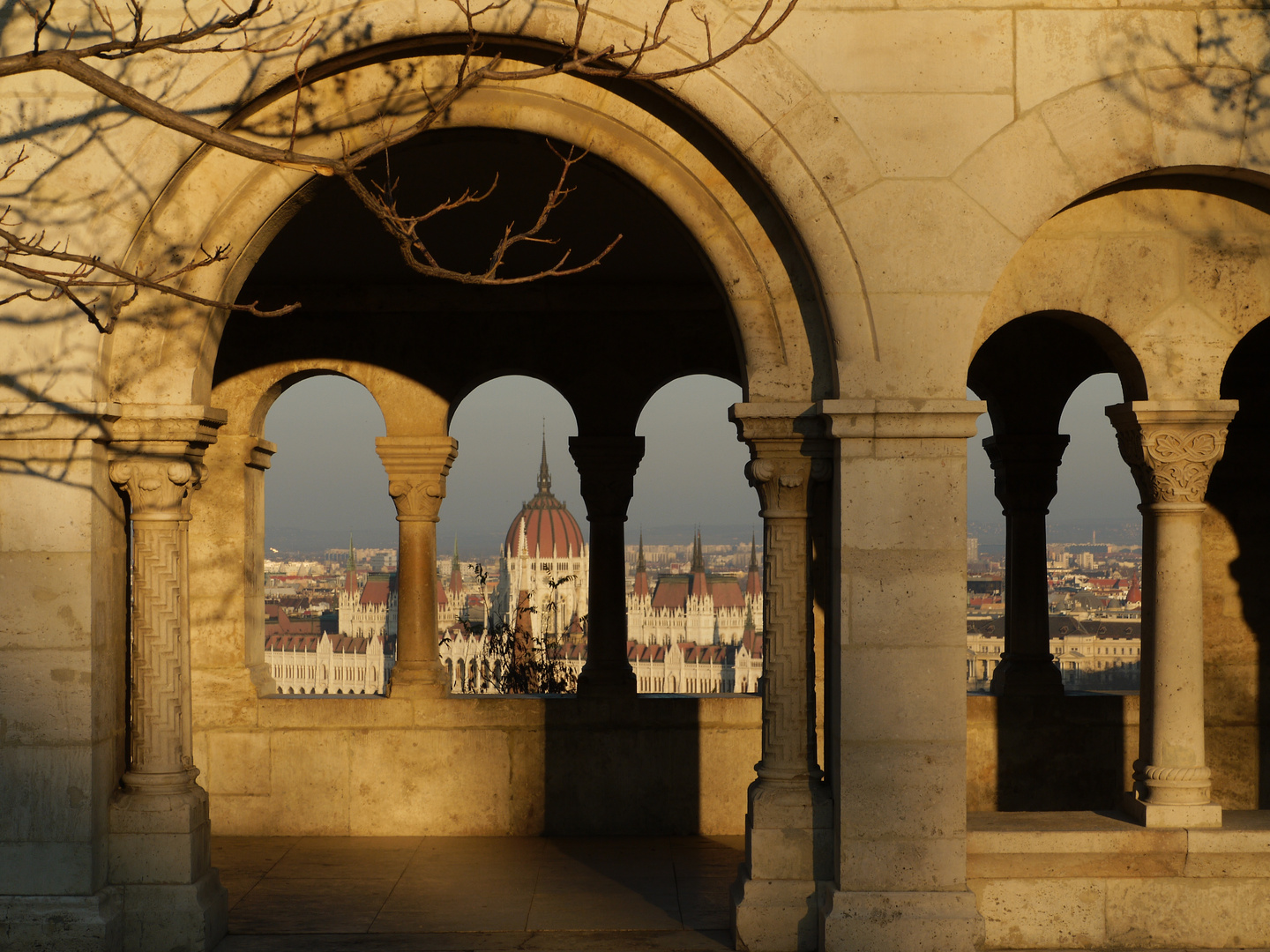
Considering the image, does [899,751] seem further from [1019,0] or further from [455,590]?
[455,590]

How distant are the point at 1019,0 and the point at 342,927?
461cm

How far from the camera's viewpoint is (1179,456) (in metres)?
4.97

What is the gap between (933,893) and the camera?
459 cm

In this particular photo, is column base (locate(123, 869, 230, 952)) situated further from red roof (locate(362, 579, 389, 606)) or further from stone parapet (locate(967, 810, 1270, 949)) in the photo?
red roof (locate(362, 579, 389, 606))

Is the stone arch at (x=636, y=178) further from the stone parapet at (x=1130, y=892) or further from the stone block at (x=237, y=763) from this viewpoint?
the stone block at (x=237, y=763)

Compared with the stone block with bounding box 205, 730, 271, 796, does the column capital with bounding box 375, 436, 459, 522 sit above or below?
above

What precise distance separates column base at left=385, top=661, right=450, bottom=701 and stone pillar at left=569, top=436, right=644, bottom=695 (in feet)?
2.83

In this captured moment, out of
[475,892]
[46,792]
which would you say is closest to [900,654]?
[475,892]

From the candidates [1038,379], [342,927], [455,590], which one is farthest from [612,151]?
[455,590]

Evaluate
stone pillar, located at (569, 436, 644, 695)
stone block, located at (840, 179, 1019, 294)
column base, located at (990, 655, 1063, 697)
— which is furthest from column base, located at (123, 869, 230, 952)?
column base, located at (990, 655, 1063, 697)

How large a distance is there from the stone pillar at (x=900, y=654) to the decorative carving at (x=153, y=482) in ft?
8.20

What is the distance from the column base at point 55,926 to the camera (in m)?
4.52

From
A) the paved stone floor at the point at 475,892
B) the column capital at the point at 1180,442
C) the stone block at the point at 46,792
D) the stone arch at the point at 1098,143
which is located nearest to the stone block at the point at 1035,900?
the paved stone floor at the point at 475,892

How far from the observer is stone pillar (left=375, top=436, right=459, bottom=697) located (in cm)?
771
